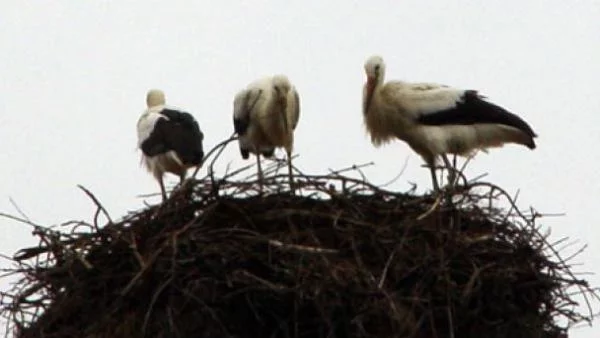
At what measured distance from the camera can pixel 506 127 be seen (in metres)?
10.4

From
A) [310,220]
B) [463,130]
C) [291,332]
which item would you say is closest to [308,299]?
[291,332]

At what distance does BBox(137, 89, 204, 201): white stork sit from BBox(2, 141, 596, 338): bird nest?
2.26m

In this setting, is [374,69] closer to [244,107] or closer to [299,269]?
[244,107]

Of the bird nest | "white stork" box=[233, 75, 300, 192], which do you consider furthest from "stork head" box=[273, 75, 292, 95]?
the bird nest

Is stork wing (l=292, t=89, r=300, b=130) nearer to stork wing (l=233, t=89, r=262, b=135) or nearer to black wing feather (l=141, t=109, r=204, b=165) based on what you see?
stork wing (l=233, t=89, r=262, b=135)

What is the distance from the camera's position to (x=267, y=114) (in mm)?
11055

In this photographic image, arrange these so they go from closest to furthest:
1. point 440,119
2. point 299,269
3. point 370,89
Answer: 1. point 299,269
2. point 440,119
3. point 370,89

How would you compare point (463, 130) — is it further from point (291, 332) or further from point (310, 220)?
point (291, 332)

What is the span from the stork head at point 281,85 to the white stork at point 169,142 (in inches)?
22.1

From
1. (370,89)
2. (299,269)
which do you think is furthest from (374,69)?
(299,269)

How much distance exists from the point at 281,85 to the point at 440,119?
42.5 inches

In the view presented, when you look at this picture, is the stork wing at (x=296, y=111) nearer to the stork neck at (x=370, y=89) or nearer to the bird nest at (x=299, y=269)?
the stork neck at (x=370, y=89)

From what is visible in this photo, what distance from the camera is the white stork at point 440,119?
1037 centimetres

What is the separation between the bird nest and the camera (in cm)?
782
